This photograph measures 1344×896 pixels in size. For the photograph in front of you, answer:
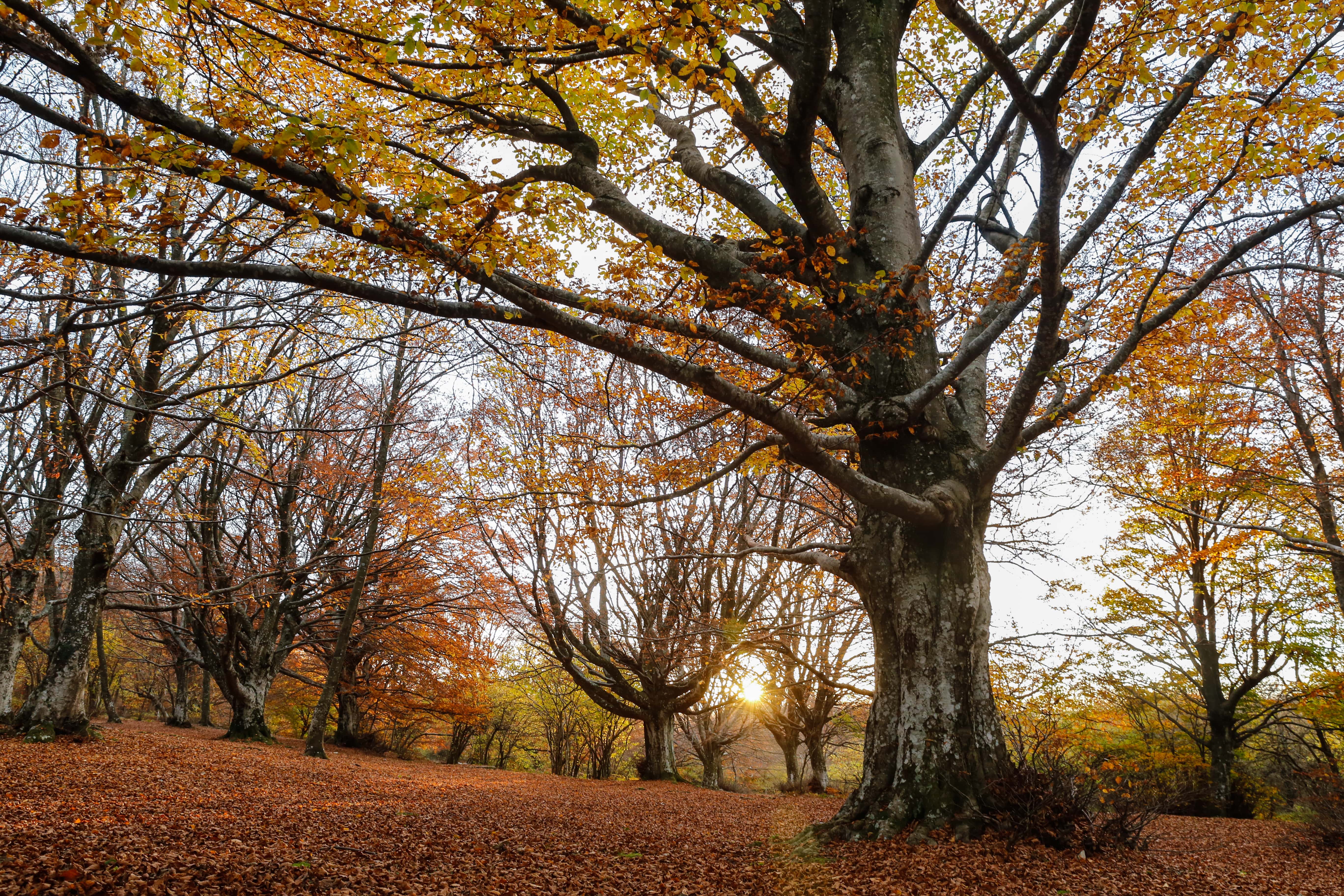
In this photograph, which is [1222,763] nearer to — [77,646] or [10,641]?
[77,646]

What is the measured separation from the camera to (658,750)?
13539 millimetres

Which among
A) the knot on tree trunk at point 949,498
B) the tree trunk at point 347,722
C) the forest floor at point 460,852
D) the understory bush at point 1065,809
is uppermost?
the knot on tree trunk at point 949,498

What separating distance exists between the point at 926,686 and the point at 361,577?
1107cm

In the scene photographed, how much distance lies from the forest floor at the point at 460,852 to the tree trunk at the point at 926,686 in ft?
1.18

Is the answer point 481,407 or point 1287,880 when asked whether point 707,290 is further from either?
point 481,407

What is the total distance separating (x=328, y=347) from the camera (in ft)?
23.9

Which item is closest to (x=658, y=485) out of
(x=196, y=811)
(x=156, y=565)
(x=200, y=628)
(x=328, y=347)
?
(x=328, y=347)

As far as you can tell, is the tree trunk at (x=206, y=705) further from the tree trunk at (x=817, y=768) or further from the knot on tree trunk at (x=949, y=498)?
the knot on tree trunk at (x=949, y=498)

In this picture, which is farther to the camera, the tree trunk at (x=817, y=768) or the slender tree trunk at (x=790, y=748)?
the slender tree trunk at (x=790, y=748)

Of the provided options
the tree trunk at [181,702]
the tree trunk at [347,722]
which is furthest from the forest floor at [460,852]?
the tree trunk at [181,702]

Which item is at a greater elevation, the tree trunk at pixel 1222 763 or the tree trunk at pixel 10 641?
the tree trunk at pixel 10 641

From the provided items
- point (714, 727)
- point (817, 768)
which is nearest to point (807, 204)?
point (817, 768)

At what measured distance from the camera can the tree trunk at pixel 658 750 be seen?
531 inches

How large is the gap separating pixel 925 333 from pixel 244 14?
7.16m
